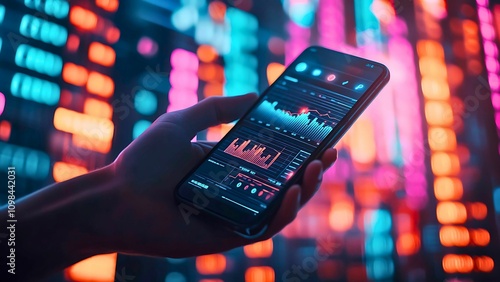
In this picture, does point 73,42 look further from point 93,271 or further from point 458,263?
point 458,263

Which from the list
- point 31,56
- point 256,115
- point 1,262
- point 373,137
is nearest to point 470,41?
point 373,137

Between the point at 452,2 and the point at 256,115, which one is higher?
the point at 452,2

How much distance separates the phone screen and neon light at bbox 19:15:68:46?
45cm

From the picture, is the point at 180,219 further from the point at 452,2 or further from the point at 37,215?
the point at 452,2

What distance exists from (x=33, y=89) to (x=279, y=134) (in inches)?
20.8

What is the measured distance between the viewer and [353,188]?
1596 mm

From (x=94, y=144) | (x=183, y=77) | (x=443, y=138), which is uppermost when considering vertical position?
(x=183, y=77)

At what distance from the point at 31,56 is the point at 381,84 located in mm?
670

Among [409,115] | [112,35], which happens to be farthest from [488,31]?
[112,35]

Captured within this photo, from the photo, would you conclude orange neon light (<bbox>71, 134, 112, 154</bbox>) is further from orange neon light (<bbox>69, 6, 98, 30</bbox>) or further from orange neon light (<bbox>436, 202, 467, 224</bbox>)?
orange neon light (<bbox>436, 202, 467, 224</bbox>)

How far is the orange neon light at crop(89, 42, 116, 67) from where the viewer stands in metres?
0.92

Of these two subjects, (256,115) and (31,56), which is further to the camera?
(31,56)

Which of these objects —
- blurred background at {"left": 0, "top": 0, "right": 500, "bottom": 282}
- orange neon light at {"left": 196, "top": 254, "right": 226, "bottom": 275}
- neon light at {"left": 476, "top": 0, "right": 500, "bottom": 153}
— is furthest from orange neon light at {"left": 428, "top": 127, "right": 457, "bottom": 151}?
orange neon light at {"left": 196, "top": 254, "right": 226, "bottom": 275}

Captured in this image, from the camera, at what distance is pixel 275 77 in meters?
0.83
